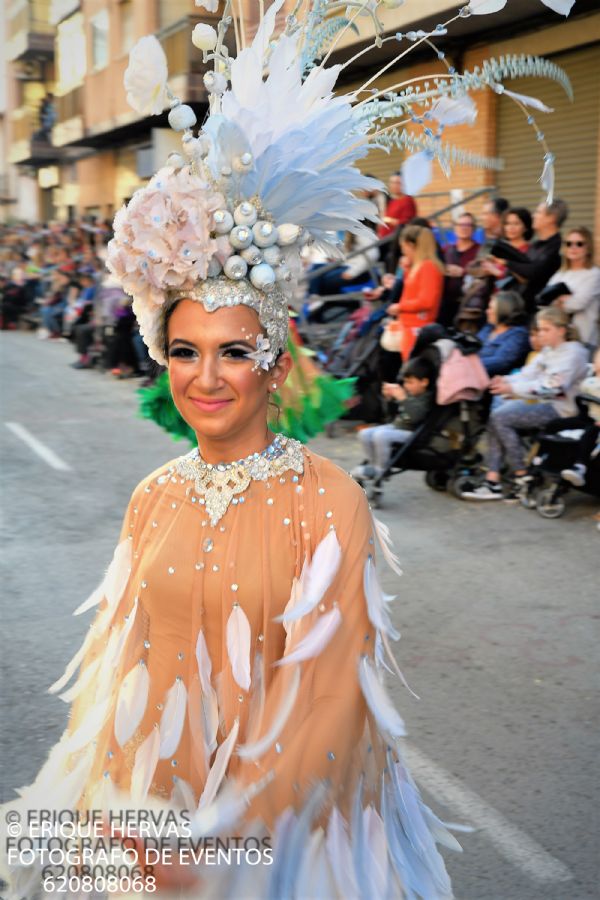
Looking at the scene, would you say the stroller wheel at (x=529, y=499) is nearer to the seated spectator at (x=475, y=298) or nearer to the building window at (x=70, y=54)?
the seated spectator at (x=475, y=298)

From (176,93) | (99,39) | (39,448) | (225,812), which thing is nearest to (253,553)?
(225,812)

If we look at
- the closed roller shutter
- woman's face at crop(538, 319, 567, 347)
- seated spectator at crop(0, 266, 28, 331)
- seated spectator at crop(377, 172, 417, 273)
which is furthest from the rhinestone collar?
seated spectator at crop(0, 266, 28, 331)

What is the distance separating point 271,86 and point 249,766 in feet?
4.41

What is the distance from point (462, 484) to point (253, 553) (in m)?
5.77

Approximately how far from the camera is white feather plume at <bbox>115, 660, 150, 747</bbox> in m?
2.25

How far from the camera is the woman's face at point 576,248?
8820mm

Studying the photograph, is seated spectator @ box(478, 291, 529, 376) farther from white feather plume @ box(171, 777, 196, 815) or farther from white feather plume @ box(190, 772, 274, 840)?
white feather plume @ box(190, 772, 274, 840)

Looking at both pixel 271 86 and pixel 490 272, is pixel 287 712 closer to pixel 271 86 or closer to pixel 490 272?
pixel 271 86

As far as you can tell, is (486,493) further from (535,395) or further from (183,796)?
(183,796)

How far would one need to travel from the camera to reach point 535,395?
7656 mm

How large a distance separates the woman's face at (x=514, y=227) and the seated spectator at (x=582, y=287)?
24.9 inches

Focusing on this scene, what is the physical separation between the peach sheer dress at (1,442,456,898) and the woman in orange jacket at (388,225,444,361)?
23.6ft

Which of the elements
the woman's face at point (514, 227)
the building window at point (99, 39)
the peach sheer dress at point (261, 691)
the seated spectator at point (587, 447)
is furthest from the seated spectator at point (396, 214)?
the building window at point (99, 39)

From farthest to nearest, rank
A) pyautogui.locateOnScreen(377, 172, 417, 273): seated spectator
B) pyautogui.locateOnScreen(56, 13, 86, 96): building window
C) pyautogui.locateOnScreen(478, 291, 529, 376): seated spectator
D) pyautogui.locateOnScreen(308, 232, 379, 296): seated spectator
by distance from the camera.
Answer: pyautogui.locateOnScreen(56, 13, 86, 96): building window → pyautogui.locateOnScreen(308, 232, 379, 296): seated spectator → pyautogui.locateOnScreen(377, 172, 417, 273): seated spectator → pyautogui.locateOnScreen(478, 291, 529, 376): seated spectator
